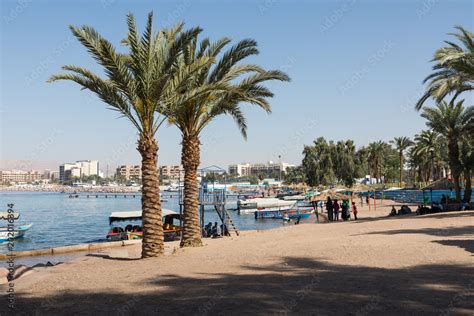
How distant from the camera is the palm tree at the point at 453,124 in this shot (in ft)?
104

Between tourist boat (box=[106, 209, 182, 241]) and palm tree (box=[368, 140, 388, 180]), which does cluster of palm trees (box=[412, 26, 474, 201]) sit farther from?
palm tree (box=[368, 140, 388, 180])

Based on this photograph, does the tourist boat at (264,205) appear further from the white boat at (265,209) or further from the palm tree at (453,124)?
the palm tree at (453,124)

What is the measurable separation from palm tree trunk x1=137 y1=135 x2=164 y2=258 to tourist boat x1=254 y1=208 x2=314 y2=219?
38315 mm

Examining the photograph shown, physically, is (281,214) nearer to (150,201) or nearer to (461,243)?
(150,201)

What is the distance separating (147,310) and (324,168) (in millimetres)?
89033

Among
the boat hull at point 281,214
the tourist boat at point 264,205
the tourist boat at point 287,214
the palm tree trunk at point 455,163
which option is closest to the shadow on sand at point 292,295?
the palm tree trunk at point 455,163

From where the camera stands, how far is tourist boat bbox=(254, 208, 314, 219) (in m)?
53.0

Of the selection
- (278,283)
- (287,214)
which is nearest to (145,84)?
(278,283)

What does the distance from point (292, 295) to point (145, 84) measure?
8.73 meters

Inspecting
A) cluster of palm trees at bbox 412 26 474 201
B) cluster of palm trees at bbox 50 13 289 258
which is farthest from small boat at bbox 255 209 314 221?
cluster of palm trees at bbox 50 13 289 258

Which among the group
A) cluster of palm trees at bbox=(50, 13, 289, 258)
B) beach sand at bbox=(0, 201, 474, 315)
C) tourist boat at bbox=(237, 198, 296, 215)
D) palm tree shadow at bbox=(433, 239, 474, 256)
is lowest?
tourist boat at bbox=(237, 198, 296, 215)

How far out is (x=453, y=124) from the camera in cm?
3253

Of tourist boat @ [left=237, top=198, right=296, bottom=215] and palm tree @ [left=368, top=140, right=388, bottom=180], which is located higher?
palm tree @ [left=368, top=140, right=388, bottom=180]

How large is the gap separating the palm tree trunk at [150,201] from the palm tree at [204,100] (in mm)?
2698
